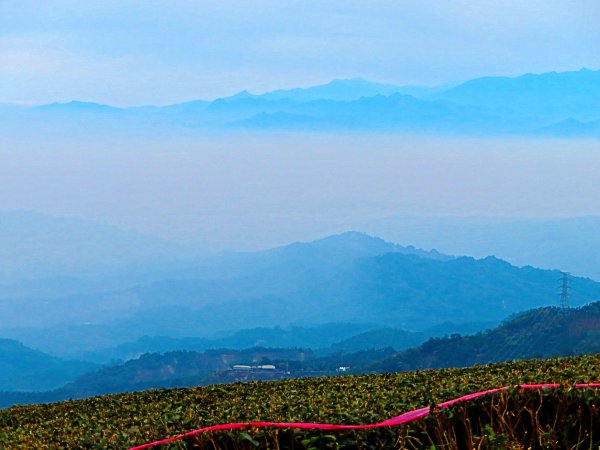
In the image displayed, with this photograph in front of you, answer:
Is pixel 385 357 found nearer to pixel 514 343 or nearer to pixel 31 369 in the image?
pixel 514 343

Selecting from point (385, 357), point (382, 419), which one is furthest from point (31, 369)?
point (382, 419)

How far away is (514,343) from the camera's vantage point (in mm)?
81688

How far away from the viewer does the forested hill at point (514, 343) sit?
77312 millimetres

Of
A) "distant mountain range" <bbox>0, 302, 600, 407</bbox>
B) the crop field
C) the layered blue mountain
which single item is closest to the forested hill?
"distant mountain range" <bbox>0, 302, 600, 407</bbox>

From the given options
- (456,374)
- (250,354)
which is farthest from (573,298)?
(456,374)

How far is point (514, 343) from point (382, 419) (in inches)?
3081

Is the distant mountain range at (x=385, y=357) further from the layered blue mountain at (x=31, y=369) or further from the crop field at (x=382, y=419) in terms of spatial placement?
the crop field at (x=382, y=419)

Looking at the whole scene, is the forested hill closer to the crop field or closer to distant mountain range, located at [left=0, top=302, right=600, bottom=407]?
distant mountain range, located at [left=0, top=302, right=600, bottom=407]

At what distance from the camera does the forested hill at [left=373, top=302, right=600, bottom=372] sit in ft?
254

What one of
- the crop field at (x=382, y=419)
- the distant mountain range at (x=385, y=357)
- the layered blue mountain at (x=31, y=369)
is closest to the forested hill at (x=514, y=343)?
the distant mountain range at (x=385, y=357)

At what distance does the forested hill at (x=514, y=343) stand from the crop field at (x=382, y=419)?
68.4 m

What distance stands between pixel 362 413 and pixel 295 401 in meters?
1.11

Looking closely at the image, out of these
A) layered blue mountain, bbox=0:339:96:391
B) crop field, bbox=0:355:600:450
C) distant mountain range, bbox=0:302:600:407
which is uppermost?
crop field, bbox=0:355:600:450

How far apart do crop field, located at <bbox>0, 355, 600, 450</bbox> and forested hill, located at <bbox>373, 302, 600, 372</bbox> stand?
2692 inches
